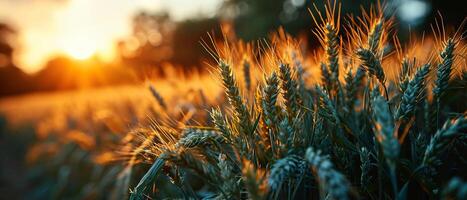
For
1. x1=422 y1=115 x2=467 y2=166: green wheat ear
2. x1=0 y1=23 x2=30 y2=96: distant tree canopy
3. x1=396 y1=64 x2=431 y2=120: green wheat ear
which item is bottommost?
x1=422 y1=115 x2=467 y2=166: green wheat ear

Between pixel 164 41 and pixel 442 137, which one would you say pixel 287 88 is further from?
pixel 164 41

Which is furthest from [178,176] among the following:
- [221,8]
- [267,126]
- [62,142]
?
[221,8]

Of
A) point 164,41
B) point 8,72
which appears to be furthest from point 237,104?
point 8,72

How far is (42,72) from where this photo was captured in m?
50.2

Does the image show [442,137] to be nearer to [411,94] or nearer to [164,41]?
[411,94]

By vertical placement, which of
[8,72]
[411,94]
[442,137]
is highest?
[8,72]

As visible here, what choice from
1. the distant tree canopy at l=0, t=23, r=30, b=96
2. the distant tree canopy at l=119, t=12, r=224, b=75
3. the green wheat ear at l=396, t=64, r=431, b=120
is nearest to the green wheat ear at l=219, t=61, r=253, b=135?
the green wheat ear at l=396, t=64, r=431, b=120

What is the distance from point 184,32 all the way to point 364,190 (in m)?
39.9

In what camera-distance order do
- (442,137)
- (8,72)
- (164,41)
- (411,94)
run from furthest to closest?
1. (8,72)
2. (164,41)
3. (411,94)
4. (442,137)

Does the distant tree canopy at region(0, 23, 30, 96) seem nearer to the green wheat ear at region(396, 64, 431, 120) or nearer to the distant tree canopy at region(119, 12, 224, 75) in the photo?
the distant tree canopy at region(119, 12, 224, 75)

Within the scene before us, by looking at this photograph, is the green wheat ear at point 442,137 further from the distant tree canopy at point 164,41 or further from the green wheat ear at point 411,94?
the distant tree canopy at point 164,41

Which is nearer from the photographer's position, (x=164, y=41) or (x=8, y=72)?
(x=164, y=41)

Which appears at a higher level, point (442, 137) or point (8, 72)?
point (8, 72)

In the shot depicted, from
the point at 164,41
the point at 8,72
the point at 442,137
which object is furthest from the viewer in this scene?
the point at 8,72
